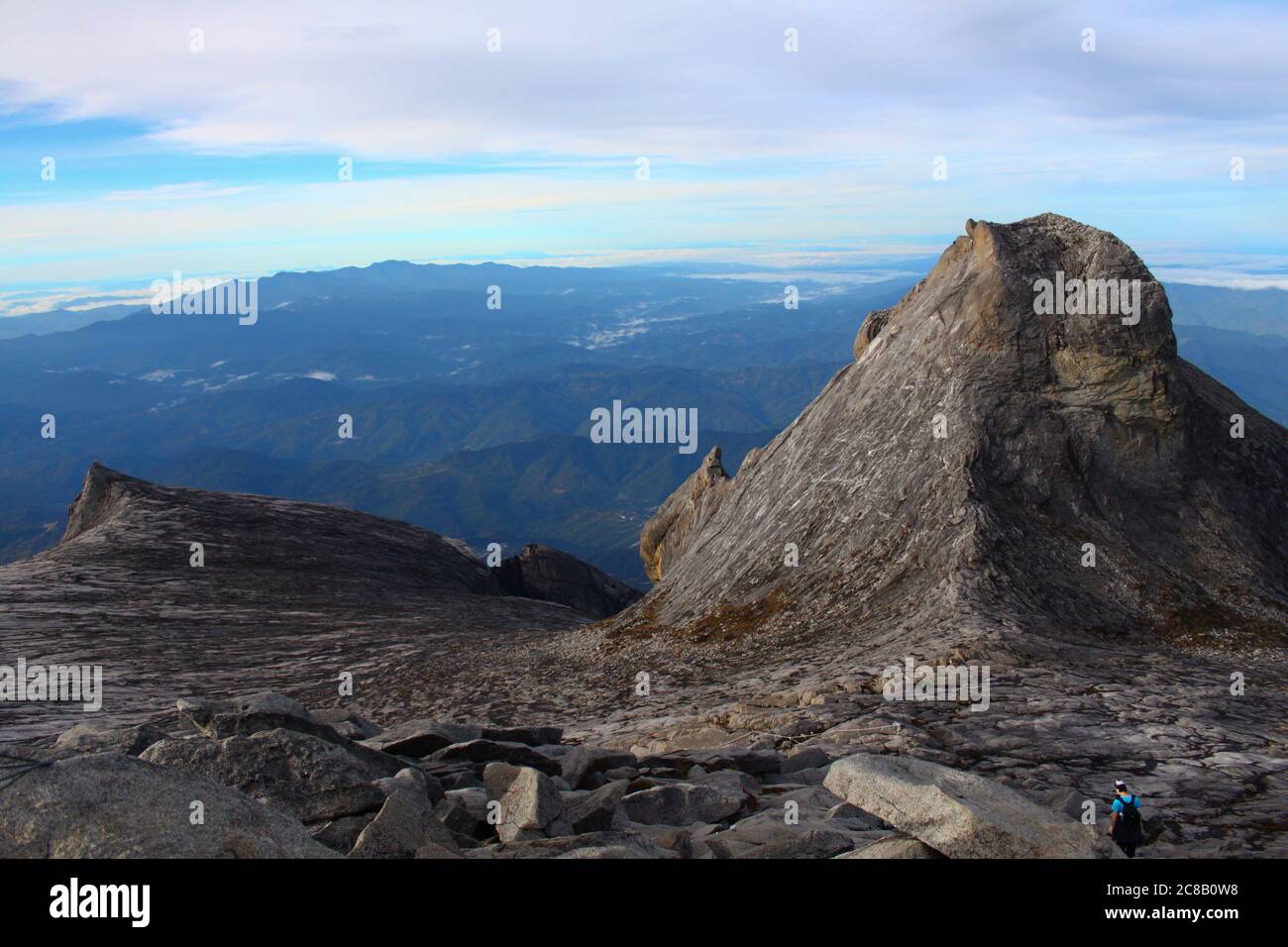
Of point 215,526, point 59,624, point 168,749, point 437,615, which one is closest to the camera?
point 168,749

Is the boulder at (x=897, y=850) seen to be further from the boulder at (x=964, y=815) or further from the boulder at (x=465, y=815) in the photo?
the boulder at (x=465, y=815)

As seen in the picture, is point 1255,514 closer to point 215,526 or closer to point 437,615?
point 437,615

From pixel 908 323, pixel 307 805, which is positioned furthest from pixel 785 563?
pixel 307 805

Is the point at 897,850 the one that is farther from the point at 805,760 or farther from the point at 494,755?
the point at 494,755

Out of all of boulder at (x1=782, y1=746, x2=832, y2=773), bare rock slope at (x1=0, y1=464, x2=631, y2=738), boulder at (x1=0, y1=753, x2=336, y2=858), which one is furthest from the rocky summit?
bare rock slope at (x1=0, y1=464, x2=631, y2=738)

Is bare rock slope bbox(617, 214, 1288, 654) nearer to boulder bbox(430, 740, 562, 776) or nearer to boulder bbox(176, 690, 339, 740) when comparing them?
boulder bbox(430, 740, 562, 776)

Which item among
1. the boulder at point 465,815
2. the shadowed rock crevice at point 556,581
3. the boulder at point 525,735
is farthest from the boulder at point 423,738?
the shadowed rock crevice at point 556,581
